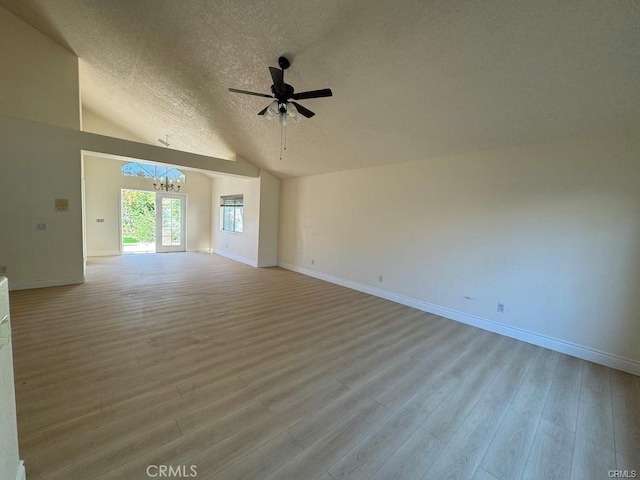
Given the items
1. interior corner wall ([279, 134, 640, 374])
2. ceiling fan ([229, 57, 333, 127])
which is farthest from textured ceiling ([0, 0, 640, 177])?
ceiling fan ([229, 57, 333, 127])

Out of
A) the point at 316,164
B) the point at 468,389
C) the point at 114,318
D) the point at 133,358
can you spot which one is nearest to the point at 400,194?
the point at 316,164

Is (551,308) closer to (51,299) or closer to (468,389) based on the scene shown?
(468,389)

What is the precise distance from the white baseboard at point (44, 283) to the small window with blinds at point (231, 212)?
385 cm

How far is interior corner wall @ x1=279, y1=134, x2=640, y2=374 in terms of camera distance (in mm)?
2703

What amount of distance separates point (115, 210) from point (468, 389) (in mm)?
9228

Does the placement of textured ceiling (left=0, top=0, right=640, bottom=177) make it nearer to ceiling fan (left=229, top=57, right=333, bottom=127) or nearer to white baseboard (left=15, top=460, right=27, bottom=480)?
ceiling fan (left=229, top=57, right=333, bottom=127)

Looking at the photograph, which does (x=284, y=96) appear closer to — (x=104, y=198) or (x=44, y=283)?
(x=44, y=283)

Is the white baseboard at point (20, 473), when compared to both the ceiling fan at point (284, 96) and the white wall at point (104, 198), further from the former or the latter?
the white wall at point (104, 198)

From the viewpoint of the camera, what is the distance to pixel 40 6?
11.2 feet

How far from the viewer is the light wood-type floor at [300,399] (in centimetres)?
148

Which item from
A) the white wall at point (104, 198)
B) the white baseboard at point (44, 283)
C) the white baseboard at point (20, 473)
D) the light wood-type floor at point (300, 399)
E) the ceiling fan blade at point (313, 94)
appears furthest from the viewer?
the white wall at point (104, 198)

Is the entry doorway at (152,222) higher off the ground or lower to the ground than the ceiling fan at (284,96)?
lower

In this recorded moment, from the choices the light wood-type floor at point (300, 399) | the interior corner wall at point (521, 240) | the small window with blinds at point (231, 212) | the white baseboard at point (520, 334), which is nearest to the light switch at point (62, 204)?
the light wood-type floor at point (300, 399)

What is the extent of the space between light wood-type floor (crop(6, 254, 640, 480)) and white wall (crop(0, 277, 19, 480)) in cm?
34
